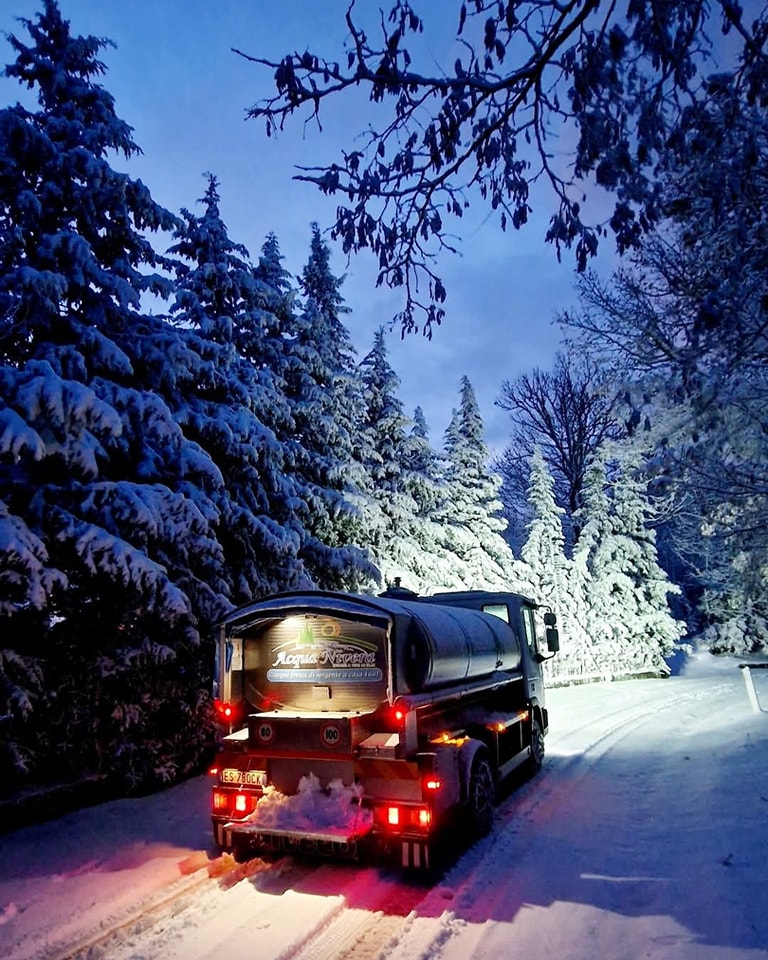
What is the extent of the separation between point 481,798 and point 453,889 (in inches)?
59.2

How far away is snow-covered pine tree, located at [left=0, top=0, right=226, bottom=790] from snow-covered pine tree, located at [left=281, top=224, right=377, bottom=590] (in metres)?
4.21

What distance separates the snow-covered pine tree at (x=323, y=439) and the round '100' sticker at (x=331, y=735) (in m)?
7.16

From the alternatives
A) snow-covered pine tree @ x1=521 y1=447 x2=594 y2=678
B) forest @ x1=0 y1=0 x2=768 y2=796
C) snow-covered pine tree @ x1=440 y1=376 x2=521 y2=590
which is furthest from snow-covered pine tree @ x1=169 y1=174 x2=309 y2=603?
snow-covered pine tree @ x1=521 y1=447 x2=594 y2=678

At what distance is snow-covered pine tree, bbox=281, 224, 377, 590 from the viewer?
45.6ft

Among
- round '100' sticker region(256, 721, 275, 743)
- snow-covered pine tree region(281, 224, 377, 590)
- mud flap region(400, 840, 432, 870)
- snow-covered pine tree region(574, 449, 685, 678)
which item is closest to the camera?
mud flap region(400, 840, 432, 870)

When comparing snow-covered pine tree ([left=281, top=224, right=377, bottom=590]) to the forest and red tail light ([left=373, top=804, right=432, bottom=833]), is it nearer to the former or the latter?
the forest

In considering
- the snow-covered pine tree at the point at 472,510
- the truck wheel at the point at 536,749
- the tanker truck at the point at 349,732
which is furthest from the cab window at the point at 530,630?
the snow-covered pine tree at the point at 472,510

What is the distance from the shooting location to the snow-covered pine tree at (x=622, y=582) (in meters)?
29.1

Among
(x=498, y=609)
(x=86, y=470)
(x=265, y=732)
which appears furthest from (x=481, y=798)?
(x=86, y=470)

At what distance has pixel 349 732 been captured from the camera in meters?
6.21

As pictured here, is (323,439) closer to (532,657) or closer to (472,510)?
(532,657)

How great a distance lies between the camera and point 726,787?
874cm

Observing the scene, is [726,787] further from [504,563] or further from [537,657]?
[504,563]

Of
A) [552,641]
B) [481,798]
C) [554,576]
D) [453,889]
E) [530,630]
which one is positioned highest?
[554,576]
